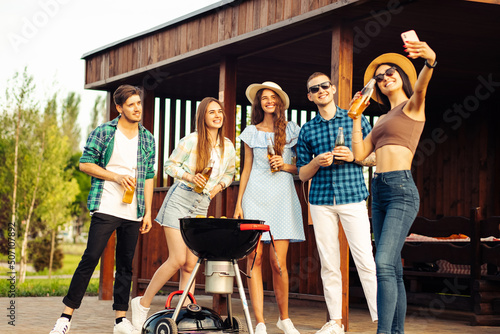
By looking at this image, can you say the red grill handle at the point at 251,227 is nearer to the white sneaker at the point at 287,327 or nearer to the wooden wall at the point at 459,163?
the white sneaker at the point at 287,327

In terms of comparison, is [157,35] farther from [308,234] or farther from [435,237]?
[435,237]

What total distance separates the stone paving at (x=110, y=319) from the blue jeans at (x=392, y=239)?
2.08m

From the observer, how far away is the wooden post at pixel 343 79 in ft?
21.5

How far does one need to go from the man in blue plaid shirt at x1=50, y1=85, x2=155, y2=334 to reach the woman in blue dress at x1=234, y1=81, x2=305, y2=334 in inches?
33.8

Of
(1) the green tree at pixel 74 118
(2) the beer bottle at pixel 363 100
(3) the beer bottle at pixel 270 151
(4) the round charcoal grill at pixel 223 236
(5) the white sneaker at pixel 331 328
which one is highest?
(1) the green tree at pixel 74 118

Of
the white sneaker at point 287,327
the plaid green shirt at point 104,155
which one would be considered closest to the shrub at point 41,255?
the plaid green shirt at point 104,155

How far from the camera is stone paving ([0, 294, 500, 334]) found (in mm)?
6691

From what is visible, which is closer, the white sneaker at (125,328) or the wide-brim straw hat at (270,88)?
the white sneaker at (125,328)

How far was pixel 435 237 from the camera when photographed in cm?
841

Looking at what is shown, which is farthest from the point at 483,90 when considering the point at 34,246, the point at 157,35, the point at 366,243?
the point at 34,246

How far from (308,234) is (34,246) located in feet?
48.7

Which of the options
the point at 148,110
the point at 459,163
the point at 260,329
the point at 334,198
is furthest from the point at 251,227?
the point at 459,163

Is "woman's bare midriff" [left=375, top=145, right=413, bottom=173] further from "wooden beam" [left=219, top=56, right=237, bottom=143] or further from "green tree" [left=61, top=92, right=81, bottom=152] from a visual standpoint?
"green tree" [left=61, top=92, right=81, bottom=152]

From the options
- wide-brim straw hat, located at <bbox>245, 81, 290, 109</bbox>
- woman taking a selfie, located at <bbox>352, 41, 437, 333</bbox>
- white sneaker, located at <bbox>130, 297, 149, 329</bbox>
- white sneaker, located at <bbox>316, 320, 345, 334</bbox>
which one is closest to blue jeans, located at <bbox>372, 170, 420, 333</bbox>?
woman taking a selfie, located at <bbox>352, 41, 437, 333</bbox>
